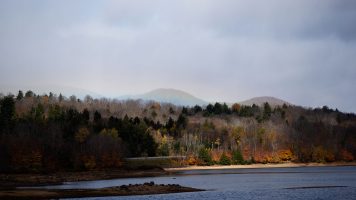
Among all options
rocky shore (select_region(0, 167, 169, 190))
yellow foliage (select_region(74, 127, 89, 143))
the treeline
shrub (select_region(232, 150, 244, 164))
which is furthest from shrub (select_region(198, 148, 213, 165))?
yellow foliage (select_region(74, 127, 89, 143))

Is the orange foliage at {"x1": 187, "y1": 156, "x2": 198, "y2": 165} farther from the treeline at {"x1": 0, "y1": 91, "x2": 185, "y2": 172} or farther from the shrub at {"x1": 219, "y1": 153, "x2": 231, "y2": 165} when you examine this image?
the treeline at {"x1": 0, "y1": 91, "x2": 185, "y2": 172}

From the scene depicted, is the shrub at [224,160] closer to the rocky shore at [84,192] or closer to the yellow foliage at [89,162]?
the yellow foliage at [89,162]

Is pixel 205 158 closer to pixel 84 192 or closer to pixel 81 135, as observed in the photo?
pixel 81 135

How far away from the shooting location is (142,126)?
18988cm

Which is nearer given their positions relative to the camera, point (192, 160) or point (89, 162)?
point (89, 162)

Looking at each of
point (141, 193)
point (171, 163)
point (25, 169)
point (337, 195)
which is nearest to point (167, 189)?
point (141, 193)

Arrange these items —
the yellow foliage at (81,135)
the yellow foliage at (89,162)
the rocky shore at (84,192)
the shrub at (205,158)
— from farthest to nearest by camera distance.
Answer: the shrub at (205,158), the yellow foliage at (81,135), the yellow foliage at (89,162), the rocky shore at (84,192)

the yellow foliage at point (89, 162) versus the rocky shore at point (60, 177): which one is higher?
the yellow foliage at point (89, 162)

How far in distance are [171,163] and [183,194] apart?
10491 cm

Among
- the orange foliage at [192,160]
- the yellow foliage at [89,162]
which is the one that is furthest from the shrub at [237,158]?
the yellow foliage at [89,162]

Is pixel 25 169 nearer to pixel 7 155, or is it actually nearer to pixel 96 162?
pixel 7 155

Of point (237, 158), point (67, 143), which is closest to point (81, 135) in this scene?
point (67, 143)

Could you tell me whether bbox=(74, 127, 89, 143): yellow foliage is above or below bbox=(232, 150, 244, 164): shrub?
above

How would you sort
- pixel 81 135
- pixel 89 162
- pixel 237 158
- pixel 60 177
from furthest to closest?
pixel 237 158 → pixel 81 135 → pixel 89 162 → pixel 60 177
